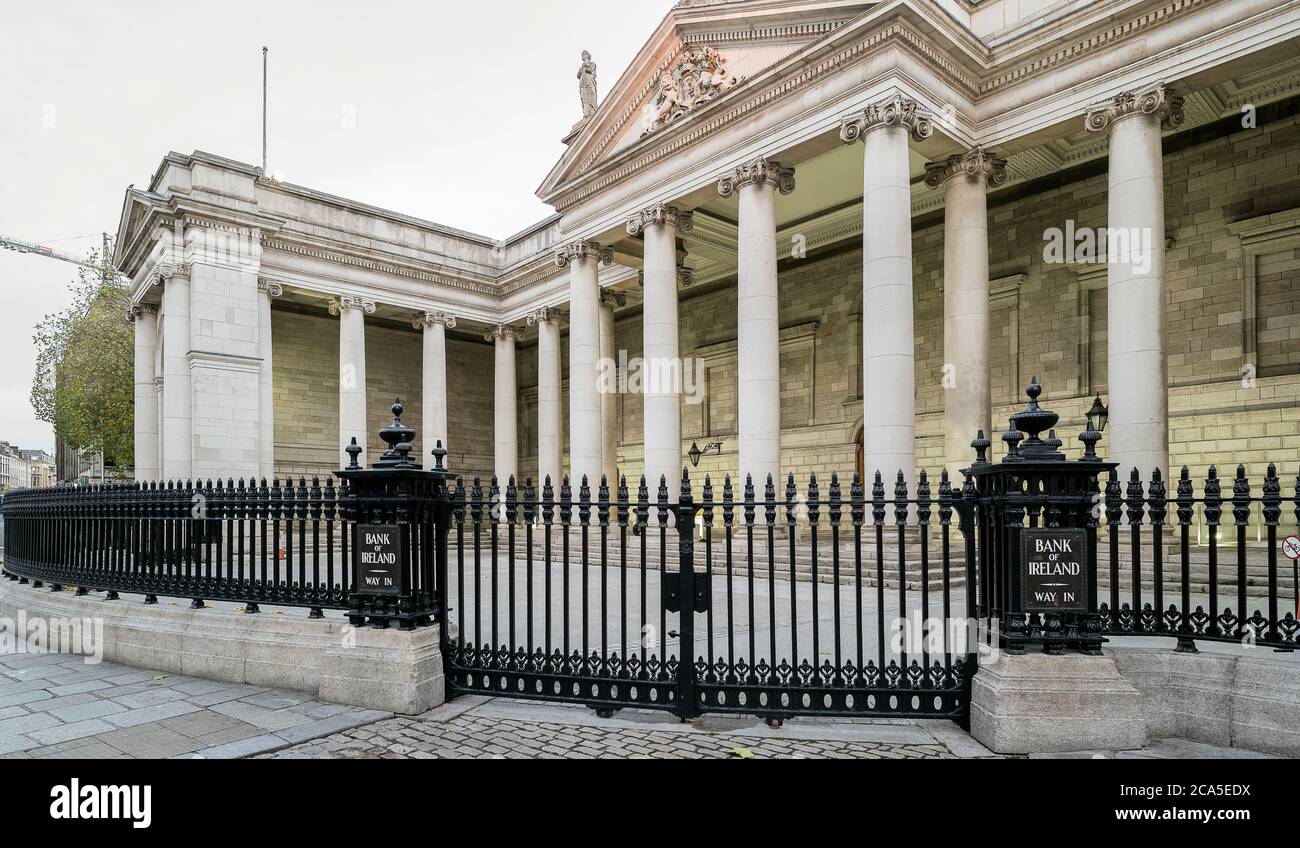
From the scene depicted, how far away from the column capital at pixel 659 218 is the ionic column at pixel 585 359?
7.18 feet

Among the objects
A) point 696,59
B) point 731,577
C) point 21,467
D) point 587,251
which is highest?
point 696,59

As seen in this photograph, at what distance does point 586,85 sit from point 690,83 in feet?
20.1

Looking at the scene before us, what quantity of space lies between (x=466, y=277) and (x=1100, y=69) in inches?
786

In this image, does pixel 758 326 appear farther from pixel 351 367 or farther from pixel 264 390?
pixel 264 390

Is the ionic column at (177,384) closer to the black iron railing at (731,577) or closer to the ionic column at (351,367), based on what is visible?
the ionic column at (351,367)

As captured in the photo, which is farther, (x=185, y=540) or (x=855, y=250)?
(x=855, y=250)

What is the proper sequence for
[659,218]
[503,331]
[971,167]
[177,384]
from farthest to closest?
[503,331]
[177,384]
[659,218]
[971,167]

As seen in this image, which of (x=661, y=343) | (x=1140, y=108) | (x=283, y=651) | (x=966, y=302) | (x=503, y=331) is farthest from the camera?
(x=503, y=331)

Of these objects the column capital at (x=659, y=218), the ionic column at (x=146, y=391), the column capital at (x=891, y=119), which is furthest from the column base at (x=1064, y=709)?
the ionic column at (x=146, y=391)

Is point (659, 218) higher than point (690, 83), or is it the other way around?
point (690, 83)

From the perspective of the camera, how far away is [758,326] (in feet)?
50.5

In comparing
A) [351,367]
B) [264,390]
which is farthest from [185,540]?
[351,367]
